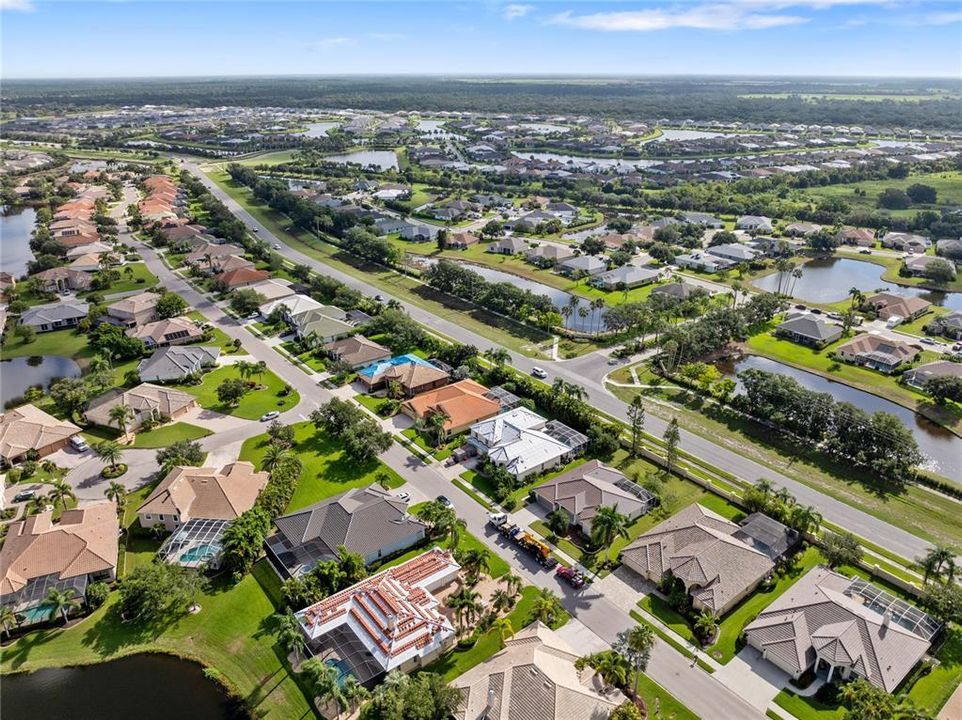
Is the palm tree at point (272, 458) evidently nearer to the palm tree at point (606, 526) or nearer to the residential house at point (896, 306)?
the palm tree at point (606, 526)

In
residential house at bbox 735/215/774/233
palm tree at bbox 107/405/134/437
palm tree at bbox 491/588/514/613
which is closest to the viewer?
palm tree at bbox 491/588/514/613

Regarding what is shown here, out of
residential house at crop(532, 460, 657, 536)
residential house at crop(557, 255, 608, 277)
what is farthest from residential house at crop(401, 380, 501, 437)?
residential house at crop(557, 255, 608, 277)

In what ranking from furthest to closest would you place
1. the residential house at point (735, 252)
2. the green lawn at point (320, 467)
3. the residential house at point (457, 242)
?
the residential house at point (457, 242), the residential house at point (735, 252), the green lawn at point (320, 467)

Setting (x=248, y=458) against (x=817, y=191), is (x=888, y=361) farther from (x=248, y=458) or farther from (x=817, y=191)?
(x=817, y=191)

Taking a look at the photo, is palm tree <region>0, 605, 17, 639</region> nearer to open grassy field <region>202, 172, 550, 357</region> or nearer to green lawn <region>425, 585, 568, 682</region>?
green lawn <region>425, 585, 568, 682</region>

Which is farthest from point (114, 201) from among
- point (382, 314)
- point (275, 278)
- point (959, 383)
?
point (959, 383)

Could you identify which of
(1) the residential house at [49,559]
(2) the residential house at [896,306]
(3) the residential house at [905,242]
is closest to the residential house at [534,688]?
(1) the residential house at [49,559]
